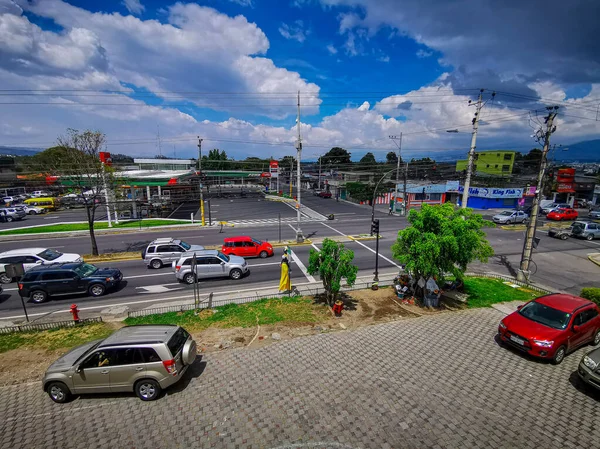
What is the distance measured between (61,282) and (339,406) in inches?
600

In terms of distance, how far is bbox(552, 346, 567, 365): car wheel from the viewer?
8.99m

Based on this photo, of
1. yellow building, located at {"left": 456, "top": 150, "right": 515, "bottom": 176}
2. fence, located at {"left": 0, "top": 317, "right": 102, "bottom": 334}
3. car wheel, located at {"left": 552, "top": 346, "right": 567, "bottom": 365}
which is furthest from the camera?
yellow building, located at {"left": 456, "top": 150, "right": 515, "bottom": 176}

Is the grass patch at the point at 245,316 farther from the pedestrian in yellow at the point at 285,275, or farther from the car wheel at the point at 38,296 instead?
the car wheel at the point at 38,296

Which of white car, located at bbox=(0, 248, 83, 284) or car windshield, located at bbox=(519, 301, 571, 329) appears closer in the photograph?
car windshield, located at bbox=(519, 301, 571, 329)

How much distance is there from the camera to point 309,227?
1345 inches

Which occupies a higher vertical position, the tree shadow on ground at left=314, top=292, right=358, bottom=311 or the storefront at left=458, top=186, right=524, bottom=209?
the storefront at left=458, top=186, right=524, bottom=209

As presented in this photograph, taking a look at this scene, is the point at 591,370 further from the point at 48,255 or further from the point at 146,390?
the point at 48,255

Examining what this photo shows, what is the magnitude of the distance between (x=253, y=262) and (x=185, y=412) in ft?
45.3

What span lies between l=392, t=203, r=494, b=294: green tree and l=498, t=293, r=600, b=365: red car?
279 cm

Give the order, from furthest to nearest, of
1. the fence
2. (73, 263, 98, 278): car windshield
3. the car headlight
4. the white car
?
the white car
(73, 263, 98, 278): car windshield
the fence
the car headlight

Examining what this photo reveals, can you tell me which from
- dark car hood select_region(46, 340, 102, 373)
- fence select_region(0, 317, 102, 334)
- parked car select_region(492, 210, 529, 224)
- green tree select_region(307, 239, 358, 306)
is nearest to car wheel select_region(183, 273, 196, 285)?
fence select_region(0, 317, 102, 334)

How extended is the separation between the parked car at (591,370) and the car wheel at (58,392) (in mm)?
13643

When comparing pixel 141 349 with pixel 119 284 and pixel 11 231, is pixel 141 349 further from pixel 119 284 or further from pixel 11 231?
pixel 11 231

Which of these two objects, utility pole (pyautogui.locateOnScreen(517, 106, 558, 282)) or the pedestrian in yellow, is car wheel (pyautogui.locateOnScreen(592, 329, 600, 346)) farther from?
the pedestrian in yellow
